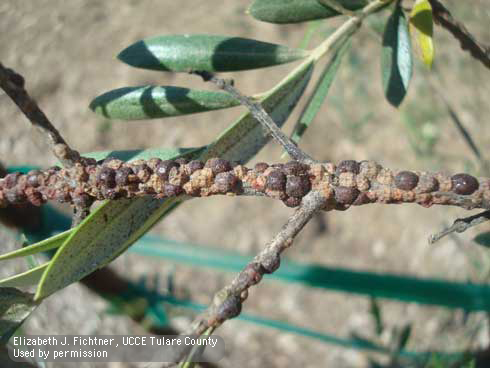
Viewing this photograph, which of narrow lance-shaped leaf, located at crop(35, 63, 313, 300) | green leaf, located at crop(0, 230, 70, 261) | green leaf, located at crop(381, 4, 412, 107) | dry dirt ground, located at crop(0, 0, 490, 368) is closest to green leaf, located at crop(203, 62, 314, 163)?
narrow lance-shaped leaf, located at crop(35, 63, 313, 300)

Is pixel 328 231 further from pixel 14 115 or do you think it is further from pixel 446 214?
pixel 14 115

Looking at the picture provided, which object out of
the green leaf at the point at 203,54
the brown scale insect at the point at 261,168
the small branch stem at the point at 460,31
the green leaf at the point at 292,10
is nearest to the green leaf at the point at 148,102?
the green leaf at the point at 203,54

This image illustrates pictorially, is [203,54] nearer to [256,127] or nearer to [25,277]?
[256,127]

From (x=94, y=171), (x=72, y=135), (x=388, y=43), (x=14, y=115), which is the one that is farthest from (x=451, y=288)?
(x=14, y=115)
